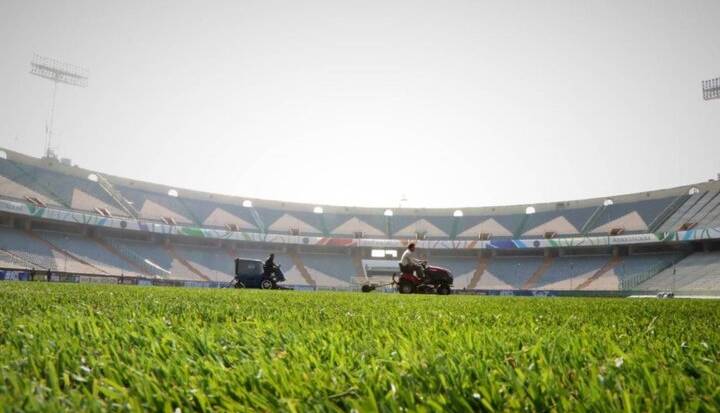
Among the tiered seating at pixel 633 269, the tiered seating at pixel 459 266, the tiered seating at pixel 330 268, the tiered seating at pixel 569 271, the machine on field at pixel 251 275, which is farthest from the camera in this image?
the tiered seating at pixel 330 268

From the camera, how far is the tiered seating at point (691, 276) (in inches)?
1449

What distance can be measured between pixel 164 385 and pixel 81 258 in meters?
46.3

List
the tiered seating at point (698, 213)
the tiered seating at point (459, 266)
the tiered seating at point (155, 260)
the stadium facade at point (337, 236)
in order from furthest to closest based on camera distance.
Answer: the tiered seating at point (459, 266) < the tiered seating at point (155, 260) < the tiered seating at point (698, 213) < the stadium facade at point (337, 236)

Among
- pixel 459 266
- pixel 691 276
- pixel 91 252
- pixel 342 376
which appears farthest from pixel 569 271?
pixel 342 376

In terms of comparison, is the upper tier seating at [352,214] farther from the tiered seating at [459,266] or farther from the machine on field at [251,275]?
the machine on field at [251,275]

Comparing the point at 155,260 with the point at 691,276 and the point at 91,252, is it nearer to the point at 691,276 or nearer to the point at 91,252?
the point at 91,252

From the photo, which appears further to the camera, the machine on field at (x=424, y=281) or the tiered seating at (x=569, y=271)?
the tiered seating at (x=569, y=271)

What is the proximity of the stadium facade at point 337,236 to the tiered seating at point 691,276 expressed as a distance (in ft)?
0.51

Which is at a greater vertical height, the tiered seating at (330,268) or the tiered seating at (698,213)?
the tiered seating at (698,213)

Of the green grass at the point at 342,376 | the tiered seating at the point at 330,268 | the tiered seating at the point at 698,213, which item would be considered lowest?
the tiered seating at the point at 330,268

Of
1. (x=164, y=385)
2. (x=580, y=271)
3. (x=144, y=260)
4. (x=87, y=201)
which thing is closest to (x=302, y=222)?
(x=144, y=260)

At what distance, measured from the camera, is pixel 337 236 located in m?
58.5

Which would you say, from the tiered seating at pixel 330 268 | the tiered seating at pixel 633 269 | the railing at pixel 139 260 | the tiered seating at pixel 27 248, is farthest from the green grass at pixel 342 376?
the tiered seating at pixel 330 268

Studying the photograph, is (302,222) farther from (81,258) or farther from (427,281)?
(427,281)
